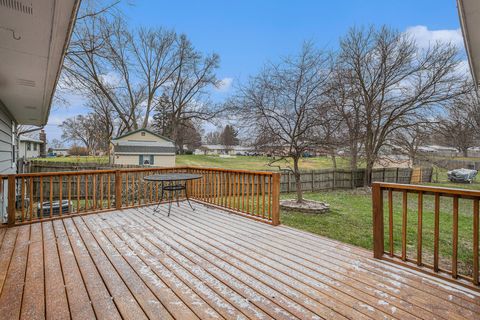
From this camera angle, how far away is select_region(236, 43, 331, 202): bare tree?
24.7ft

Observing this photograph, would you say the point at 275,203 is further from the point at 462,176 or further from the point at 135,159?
the point at 462,176

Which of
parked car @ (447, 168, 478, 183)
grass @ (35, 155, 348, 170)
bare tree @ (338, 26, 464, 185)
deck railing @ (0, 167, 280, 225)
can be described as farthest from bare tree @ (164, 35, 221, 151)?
parked car @ (447, 168, 478, 183)

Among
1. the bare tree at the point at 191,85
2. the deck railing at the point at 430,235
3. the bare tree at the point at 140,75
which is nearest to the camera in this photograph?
the deck railing at the point at 430,235

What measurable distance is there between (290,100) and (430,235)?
4.91 metres

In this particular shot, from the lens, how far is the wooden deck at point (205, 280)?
Answer: 1.88 meters

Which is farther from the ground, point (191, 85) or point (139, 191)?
point (191, 85)

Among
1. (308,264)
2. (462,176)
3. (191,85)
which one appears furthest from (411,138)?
(191,85)

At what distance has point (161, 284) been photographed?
2.24 metres

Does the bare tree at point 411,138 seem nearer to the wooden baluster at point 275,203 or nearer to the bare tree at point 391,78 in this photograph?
the bare tree at point 391,78

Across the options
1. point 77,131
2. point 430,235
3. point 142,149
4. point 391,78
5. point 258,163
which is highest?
point 391,78

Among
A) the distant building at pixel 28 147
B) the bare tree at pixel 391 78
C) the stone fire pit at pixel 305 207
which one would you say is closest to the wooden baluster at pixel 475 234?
the stone fire pit at pixel 305 207

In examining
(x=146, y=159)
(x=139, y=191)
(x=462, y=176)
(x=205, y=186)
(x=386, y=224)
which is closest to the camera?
(x=386, y=224)

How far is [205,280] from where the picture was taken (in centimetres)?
233

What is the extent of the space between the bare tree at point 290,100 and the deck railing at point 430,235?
10.2 ft
